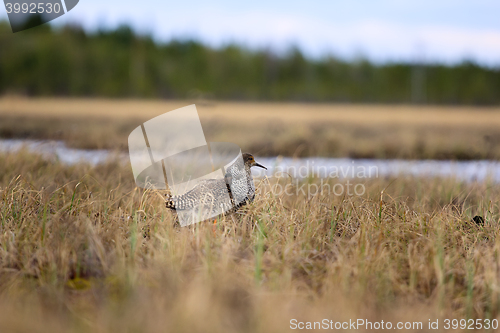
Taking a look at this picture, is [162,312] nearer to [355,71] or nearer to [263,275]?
[263,275]

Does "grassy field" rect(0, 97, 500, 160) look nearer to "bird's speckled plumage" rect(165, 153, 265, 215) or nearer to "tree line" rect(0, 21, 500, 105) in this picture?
"bird's speckled plumage" rect(165, 153, 265, 215)

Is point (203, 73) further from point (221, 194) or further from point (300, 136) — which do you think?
point (221, 194)

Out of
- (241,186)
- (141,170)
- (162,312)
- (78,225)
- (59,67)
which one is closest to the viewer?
(162,312)

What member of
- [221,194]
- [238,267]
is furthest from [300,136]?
[238,267]

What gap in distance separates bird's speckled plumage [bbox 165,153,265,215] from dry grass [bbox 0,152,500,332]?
6.8 inches

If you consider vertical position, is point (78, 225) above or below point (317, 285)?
above

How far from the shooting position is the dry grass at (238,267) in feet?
8.61

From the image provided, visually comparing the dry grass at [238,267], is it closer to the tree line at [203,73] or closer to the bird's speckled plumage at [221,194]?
the bird's speckled plumage at [221,194]

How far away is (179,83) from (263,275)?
39.1 meters

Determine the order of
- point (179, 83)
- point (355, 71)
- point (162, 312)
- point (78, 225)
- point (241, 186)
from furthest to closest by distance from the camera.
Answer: point (355, 71) → point (179, 83) → point (241, 186) → point (78, 225) → point (162, 312)

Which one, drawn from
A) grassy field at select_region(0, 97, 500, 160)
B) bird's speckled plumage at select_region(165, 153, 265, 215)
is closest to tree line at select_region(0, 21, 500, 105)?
grassy field at select_region(0, 97, 500, 160)

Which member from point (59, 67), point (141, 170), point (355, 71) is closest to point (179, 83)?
point (59, 67)

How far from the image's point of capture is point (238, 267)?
130 inches

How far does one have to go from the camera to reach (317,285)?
10.9 feet
